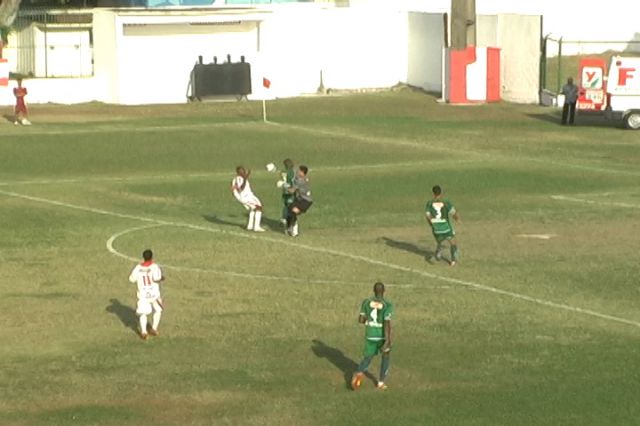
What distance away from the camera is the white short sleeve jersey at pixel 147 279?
26.5m

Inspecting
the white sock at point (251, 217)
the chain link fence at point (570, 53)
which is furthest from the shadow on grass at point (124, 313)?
the chain link fence at point (570, 53)

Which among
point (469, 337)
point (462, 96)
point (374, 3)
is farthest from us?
point (374, 3)

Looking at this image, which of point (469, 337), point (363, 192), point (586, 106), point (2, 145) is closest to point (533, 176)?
point (363, 192)

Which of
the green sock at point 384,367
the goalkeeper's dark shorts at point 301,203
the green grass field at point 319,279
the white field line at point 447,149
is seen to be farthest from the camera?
the white field line at point 447,149

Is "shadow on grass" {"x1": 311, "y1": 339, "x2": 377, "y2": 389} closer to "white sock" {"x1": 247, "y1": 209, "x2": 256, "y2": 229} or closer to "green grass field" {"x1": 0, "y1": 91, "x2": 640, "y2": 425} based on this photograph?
"green grass field" {"x1": 0, "y1": 91, "x2": 640, "y2": 425}

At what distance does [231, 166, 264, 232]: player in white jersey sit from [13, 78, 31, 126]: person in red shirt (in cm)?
2205

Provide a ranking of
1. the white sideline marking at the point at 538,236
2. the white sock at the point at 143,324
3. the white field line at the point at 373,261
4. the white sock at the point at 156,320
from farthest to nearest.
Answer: the white sideline marking at the point at 538,236
the white field line at the point at 373,261
the white sock at the point at 156,320
the white sock at the point at 143,324

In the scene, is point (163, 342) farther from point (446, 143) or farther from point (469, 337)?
point (446, 143)

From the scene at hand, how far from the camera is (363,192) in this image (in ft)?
145

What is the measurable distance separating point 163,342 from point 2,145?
2748cm

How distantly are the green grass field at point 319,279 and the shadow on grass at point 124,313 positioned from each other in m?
0.07

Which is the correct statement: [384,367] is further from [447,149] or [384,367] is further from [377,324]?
[447,149]

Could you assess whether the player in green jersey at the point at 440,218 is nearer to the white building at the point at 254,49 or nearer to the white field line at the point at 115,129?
the white field line at the point at 115,129

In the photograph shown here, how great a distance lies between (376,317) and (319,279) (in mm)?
8755
